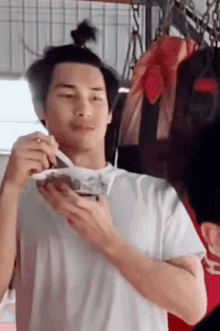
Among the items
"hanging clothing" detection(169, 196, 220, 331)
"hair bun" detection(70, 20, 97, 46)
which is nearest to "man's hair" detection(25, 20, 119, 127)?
"hair bun" detection(70, 20, 97, 46)

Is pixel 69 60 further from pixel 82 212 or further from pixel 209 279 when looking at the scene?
pixel 209 279

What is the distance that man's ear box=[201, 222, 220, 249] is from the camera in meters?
0.88

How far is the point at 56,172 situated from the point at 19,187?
7 cm

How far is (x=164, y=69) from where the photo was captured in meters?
0.87

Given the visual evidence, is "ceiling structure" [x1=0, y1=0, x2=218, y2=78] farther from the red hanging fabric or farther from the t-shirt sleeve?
the t-shirt sleeve

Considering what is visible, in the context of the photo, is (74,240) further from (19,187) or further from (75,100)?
(75,100)

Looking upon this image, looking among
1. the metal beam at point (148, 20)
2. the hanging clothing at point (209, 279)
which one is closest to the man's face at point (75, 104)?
the metal beam at point (148, 20)

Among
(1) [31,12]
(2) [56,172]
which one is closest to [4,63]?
(1) [31,12]

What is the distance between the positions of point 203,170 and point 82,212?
238mm

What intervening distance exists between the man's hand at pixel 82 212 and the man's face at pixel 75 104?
0.08 m

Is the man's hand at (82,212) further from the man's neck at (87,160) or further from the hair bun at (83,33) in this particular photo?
the hair bun at (83,33)

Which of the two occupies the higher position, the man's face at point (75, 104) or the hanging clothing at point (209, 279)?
the man's face at point (75, 104)

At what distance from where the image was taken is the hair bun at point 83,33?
834 mm

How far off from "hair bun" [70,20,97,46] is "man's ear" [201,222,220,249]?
39 centimetres
